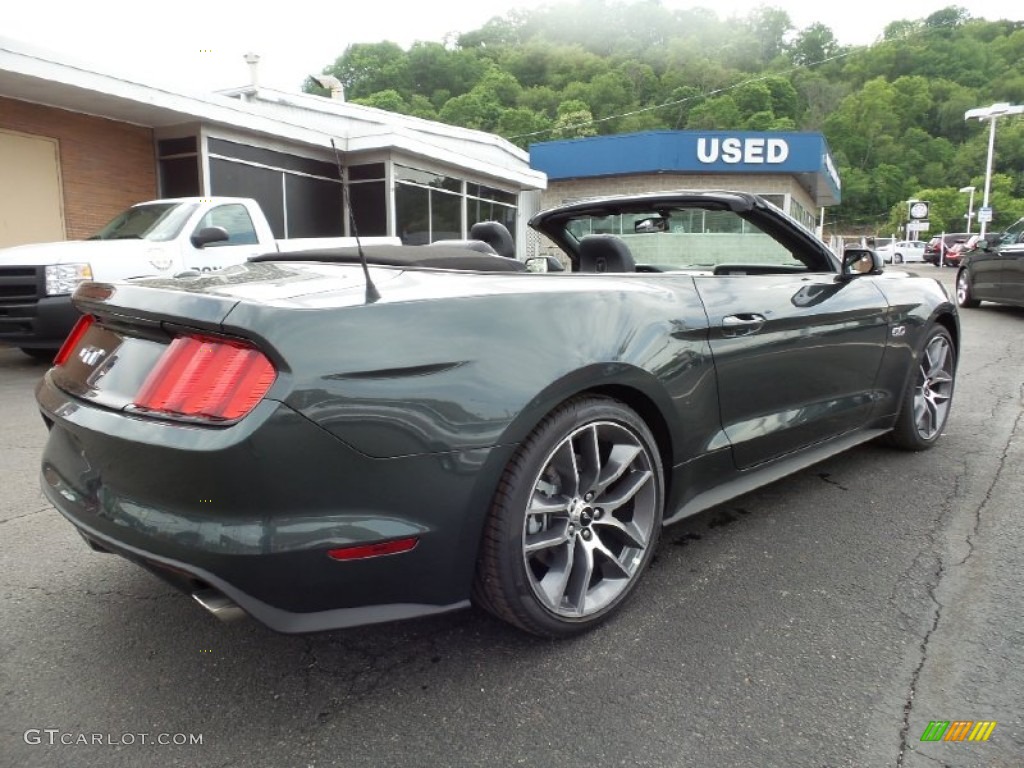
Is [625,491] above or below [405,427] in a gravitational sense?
below

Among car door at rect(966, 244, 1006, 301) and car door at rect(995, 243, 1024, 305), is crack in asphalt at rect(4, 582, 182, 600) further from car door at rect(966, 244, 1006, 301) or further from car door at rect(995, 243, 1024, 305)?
car door at rect(966, 244, 1006, 301)

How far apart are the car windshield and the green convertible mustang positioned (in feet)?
2.46

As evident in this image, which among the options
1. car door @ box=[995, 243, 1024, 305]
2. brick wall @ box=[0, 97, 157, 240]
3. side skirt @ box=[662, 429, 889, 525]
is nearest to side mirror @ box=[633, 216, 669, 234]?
side skirt @ box=[662, 429, 889, 525]

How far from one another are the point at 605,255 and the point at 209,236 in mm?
5458

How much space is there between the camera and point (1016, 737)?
1842 mm

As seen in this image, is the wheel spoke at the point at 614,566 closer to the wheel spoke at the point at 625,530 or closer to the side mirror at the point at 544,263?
the wheel spoke at the point at 625,530

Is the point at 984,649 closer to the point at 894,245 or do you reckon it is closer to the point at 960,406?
the point at 960,406

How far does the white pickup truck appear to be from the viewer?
665 cm

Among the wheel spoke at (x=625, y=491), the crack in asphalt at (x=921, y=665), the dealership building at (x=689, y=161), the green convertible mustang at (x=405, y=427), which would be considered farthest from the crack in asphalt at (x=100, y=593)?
the dealership building at (x=689, y=161)

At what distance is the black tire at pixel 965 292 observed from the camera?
1280 centimetres

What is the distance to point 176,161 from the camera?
13336mm

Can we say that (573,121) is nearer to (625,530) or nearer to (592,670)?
(625,530)

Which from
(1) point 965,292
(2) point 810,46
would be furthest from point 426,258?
(2) point 810,46

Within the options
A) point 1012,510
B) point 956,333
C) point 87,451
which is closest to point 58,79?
point 87,451
